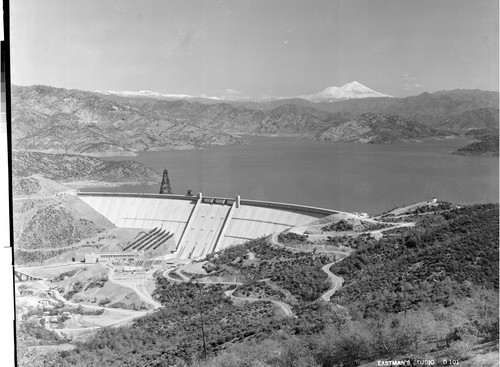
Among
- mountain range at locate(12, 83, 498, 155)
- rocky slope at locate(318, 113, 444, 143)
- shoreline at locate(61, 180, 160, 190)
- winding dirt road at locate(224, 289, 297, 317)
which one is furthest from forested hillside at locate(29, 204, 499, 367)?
shoreline at locate(61, 180, 160, 190)

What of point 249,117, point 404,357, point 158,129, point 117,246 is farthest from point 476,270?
point 158,129

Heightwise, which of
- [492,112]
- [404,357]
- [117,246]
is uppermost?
[492,112]

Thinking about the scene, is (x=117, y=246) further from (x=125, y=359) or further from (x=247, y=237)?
(x=125, y=359)

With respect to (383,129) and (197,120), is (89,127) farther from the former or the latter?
(383,129)

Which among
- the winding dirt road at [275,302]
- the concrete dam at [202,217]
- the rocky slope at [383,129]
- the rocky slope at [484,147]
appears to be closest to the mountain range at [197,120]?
the rocky slope at [383,129]

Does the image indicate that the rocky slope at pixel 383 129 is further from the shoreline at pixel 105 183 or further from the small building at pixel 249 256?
the small building at pixel 249 256

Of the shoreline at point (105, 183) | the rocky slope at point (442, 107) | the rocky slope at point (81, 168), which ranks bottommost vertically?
the shoreline at point (105, 183)
